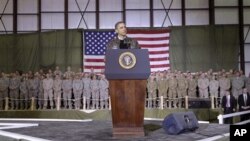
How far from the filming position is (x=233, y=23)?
20.8 m

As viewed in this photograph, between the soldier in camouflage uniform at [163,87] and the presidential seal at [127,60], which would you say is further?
the soldier in camouflage uniform at [163,87]

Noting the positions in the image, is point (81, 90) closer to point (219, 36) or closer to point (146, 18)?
point (146, 18)

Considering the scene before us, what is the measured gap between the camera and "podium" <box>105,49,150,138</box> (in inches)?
213

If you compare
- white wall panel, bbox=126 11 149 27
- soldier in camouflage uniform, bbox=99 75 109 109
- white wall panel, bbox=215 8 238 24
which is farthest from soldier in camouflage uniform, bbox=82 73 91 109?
white wall panel, bbox=215 8 238 24

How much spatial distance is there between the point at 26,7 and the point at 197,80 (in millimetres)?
10525

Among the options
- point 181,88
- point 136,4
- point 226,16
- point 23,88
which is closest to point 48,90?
point 23,88

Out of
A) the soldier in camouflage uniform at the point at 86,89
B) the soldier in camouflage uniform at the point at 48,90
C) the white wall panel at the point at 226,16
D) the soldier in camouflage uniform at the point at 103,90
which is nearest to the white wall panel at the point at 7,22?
the soldier in camouflage uniform at the point at 48,90

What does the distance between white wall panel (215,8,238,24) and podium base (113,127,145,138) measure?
16544 millimetres

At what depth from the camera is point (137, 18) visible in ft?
68.7

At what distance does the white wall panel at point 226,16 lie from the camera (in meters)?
20.9

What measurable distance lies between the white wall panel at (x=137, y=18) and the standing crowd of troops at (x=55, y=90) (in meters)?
5.10

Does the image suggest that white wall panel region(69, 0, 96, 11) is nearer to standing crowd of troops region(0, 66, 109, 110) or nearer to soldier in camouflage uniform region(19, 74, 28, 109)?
standing crowd of troops region(0, 66, 109, 110)

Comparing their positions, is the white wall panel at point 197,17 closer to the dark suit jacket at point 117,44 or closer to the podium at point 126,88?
the dark suit jacket at point 117,44

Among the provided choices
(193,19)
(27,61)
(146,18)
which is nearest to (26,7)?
(27,61)
